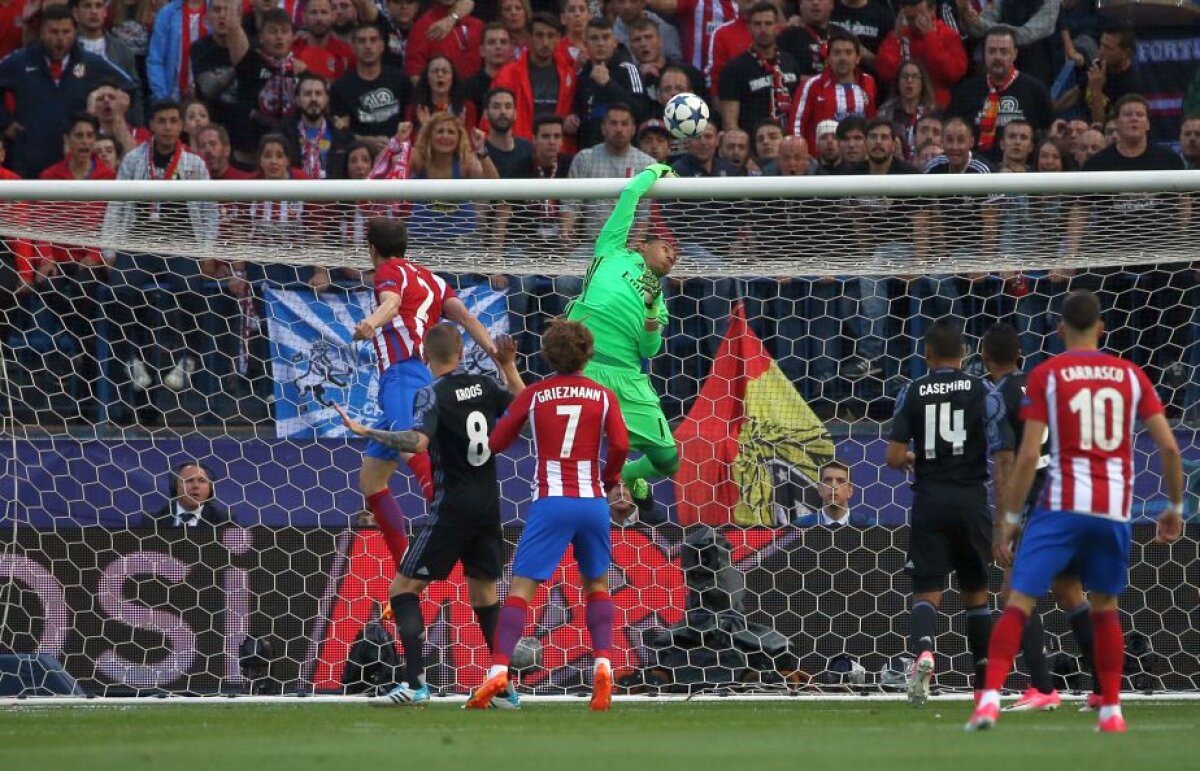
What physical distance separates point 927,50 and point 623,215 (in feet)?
18.7

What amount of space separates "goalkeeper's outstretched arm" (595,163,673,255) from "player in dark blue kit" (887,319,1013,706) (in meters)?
1.95

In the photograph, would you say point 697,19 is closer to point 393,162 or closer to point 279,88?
point 393,162

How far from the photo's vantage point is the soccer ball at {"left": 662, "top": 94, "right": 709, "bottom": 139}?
36.8ft

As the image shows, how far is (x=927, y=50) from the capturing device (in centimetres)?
1497

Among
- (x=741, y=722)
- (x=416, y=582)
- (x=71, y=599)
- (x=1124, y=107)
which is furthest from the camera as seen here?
(x=1124, y=107)

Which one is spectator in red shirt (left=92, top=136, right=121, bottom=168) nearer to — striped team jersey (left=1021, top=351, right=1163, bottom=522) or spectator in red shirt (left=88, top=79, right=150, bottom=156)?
spectator in red shirt (left=88, top=79, right=150, bottom=156)

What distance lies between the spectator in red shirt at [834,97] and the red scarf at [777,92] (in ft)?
0.41

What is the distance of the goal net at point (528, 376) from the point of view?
35.6 feet

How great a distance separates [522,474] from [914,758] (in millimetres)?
5662

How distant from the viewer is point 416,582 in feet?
31.2

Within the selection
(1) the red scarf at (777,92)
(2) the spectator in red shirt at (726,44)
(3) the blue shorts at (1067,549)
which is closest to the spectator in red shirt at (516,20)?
(2) the spectator in red shirt at (726,44)

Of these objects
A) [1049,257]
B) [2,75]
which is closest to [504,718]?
[1049,257]

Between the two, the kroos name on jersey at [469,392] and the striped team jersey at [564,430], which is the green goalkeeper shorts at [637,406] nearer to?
the kroos name on jersey at [469,392]

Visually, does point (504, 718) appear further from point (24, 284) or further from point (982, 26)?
point (982, 26)
